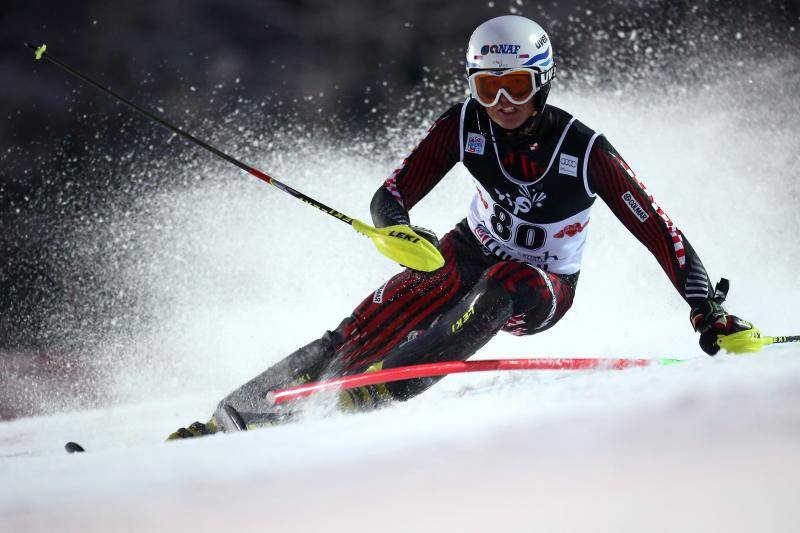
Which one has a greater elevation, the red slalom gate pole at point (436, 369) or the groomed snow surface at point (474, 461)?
the red slalom gate pole at point (436, 369)

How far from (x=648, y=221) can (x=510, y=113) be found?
50 cm

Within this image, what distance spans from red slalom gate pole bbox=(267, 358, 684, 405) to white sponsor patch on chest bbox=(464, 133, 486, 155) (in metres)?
0.65

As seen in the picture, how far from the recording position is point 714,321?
2131 mm

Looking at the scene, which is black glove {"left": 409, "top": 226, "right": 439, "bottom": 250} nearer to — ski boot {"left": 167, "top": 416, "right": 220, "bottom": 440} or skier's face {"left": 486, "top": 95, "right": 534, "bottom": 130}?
skier's face {"left": 486, "top": 95, "right": 534, "bottom": 130}

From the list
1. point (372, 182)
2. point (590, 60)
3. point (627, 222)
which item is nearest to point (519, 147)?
point (627, 222)

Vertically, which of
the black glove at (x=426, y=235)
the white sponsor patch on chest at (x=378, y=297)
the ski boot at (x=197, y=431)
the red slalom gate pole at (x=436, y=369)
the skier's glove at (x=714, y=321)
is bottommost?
the ski boot at (x=197, y=431)

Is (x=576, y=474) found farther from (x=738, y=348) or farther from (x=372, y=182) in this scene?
(x=372, y=182)

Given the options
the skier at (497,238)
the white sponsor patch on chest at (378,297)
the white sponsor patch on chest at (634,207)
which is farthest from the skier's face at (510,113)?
the white sponsor patch on chest at (378,297)

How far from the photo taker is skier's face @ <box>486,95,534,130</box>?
2.30 m

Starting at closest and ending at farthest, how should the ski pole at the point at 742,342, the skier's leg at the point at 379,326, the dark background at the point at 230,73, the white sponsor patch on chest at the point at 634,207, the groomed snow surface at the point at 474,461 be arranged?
the groomed snow surface at the point at 474,461 < the ski pole at the point at 742,342 < the white sponsor patch on chest at the point at 634,207 < the skier's leg at the point at 379,326 < the dark background at the point at 230,73

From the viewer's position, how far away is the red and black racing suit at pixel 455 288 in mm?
2182

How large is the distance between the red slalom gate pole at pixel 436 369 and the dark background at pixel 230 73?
9.10 ft

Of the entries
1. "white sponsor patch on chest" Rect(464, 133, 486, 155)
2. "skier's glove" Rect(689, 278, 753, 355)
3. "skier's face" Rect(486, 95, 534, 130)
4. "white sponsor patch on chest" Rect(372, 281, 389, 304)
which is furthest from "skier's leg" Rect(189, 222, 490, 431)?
"skier's glove" Rect(689, 278, 753, 355)

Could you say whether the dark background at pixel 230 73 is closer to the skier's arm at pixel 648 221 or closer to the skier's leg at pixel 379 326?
the skier's leg at pixel 379 326
